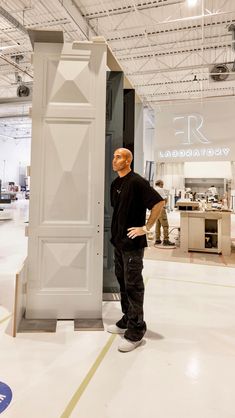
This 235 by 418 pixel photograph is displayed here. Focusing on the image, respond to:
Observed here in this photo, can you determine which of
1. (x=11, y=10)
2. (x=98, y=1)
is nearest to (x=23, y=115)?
(x=11, y=10)

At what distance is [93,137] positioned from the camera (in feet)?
9.39

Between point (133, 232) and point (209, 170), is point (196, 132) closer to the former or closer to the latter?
point (133, 232)

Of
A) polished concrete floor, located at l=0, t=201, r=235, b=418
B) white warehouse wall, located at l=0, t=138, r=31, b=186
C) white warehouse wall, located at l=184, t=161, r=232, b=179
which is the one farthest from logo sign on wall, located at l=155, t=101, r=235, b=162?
white warehouse wall, located at l=0, t=138, r=31, b=186

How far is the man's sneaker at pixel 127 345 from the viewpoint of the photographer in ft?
7.66

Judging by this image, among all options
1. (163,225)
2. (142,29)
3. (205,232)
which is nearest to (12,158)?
(142,29)

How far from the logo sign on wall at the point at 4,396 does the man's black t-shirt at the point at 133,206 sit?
125 centimetres

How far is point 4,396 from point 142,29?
333 inches

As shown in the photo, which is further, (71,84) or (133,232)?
(71,84)

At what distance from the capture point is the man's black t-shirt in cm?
233

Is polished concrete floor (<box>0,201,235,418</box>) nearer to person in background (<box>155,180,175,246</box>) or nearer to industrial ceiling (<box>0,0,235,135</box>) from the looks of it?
person in background (<box>155,180,175,246</box>)

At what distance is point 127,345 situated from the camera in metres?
2.36

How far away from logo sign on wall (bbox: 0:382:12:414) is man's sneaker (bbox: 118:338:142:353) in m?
0.87

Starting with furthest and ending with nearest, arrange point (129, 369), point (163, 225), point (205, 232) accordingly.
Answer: point (163, 225), point (205, 232), point (129, 369)

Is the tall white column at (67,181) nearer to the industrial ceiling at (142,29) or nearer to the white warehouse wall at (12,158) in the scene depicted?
the industrial ceiling at (142,29)
